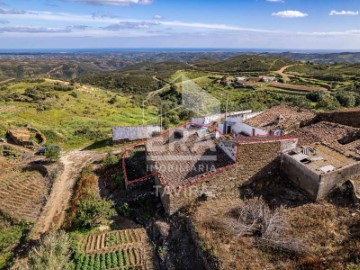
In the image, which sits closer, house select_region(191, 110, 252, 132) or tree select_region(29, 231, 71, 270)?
tree select_region(29, 231, 71, 270)

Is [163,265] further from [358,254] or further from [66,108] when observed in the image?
[66,108]

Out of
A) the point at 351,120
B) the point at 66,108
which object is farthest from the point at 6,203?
the point at 351,120

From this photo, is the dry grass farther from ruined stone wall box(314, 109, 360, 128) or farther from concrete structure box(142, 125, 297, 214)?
ruined stone wall box(314, 109, 360, 128)

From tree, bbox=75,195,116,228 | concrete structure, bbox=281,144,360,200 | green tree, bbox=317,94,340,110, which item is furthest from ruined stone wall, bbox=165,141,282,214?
green tree, bbox=317,94,340,110

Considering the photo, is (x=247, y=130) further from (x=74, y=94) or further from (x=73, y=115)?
(x=74, y=94)

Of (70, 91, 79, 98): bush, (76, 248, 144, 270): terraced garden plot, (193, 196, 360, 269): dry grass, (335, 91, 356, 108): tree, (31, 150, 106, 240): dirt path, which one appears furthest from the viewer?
(70, 91, 79, 98): bush

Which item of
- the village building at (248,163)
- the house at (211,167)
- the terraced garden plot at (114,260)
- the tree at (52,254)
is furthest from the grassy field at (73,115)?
the terraced garden plot at (114,260)
